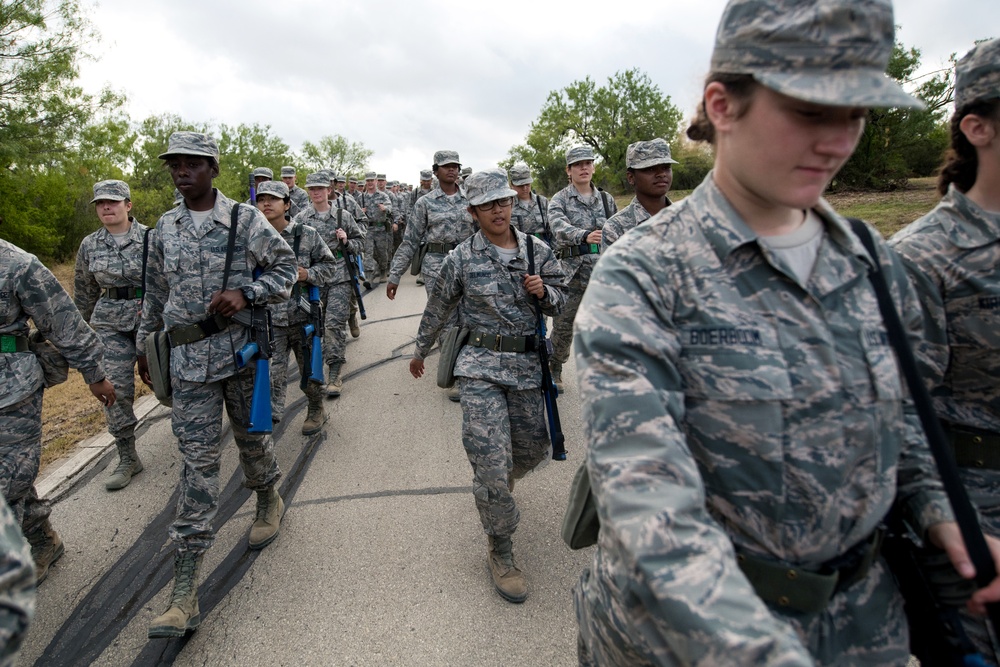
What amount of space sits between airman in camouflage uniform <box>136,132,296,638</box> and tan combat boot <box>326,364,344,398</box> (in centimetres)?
279

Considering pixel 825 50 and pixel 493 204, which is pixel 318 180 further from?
pixel 825 50

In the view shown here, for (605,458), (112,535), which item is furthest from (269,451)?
(605,458)

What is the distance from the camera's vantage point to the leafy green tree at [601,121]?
1799 inches

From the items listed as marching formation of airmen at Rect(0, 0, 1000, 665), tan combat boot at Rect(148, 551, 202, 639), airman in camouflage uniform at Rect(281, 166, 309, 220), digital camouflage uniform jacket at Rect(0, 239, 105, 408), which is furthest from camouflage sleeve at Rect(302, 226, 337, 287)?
marching formation of airmen at Rect(0, 0, 1000, 665)

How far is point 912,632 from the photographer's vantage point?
1498 mm

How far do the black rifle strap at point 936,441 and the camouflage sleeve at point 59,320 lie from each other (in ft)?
12.5

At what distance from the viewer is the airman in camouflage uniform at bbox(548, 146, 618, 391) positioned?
256 inches

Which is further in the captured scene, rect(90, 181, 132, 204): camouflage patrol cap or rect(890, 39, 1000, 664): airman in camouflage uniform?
rect(90, 181, 132, 204): camouflage patrol cap

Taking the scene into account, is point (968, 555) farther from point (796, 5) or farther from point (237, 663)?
point (237, 663)

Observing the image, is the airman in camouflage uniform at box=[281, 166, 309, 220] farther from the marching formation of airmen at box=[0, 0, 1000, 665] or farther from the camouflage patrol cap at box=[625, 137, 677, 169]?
the marching formation of airmen at box=[0, 0, 1000, 665]

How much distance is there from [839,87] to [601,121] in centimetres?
4878

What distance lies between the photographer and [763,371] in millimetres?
1216

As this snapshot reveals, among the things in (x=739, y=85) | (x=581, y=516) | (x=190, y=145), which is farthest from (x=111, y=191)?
(x=739, y=85)

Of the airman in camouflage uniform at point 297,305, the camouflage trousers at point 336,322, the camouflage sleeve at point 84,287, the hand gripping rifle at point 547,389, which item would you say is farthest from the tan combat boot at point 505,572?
the camouflage sleeve at point 84,287
